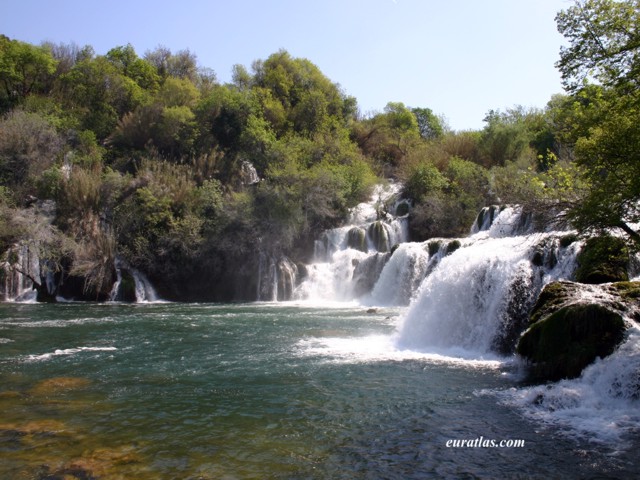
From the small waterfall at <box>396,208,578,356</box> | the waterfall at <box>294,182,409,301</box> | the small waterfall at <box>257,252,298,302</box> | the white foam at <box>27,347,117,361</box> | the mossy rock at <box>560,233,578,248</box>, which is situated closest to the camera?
the white foam at <box>27,347,117,361</box>

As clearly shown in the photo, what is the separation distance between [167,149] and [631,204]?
128 ft

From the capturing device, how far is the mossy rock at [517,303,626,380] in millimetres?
9625

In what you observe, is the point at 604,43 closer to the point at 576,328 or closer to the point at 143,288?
the point at 576,328

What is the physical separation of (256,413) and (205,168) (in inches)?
1248

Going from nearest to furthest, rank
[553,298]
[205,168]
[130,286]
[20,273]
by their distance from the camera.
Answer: [553,298], [20,273], [130,286], [205,168]

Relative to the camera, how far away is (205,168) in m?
38.5

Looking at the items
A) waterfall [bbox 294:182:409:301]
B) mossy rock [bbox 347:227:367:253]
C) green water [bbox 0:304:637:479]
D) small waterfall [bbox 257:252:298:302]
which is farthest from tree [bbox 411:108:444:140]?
green water [bbox 0:304:637:479]

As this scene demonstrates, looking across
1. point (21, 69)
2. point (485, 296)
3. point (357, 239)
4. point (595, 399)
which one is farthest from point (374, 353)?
point (21, 69)

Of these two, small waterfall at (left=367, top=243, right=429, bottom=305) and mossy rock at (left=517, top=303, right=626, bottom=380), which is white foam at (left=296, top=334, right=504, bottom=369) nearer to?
mossy rock at (left=517, top=303, right=626, bottom=380)

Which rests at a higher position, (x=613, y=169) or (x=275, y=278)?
(x=613, y=169)

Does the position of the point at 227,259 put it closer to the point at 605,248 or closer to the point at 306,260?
the point at 306,260

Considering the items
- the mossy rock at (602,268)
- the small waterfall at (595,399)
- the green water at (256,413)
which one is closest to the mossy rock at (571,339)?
the small waterfall at (595,399)

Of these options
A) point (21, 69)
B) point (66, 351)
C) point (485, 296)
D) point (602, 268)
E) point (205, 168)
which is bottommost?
point (66, 351)

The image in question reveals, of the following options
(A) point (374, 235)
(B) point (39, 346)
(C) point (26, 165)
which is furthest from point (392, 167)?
(B) point (39, 346)
